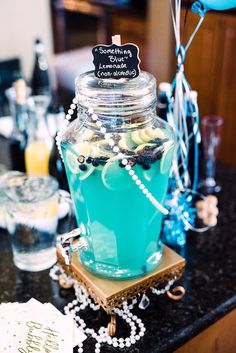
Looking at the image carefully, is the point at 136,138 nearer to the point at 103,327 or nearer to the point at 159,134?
the point at 159,134

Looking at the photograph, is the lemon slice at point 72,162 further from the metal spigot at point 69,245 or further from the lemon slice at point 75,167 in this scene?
the metal spigot at point 69,245

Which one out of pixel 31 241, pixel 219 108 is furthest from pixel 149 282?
pixel 219 108

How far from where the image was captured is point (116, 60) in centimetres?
82

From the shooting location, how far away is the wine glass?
52.6 inches

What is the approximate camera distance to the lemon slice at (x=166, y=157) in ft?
2.80

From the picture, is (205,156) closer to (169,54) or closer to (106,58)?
(106,58)

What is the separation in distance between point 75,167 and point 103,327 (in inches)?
12.0

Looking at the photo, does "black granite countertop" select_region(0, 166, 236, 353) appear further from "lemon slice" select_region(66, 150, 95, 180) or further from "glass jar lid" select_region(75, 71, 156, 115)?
"glass jar lid" select_region(75, 71, 156, 115)

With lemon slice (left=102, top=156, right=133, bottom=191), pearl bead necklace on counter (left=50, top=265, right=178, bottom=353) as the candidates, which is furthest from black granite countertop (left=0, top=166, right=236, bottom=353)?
lemon slice (left=102, top=156, right=133, bottom=191)

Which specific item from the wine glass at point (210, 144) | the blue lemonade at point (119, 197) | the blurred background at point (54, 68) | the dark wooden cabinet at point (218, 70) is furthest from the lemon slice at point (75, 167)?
the dark wooden cabinet at point (218, 70)

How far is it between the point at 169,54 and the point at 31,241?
1.60 m

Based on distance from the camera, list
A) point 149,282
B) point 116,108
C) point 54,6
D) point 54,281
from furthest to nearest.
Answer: point 54,6 → point 54,281 → point 149,282 → point 116,108

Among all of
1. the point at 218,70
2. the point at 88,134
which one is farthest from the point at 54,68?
the point at 88,134

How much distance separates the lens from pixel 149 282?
3.05ft
